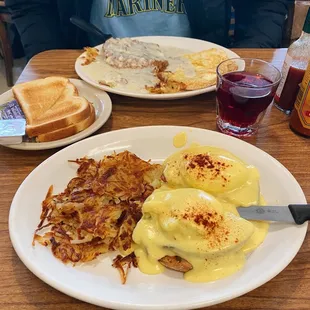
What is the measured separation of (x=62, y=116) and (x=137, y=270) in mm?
652

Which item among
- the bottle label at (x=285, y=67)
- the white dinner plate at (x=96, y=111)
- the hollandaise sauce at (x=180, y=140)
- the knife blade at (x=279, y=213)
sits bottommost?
the white dinner plate at (x=96, y=111)

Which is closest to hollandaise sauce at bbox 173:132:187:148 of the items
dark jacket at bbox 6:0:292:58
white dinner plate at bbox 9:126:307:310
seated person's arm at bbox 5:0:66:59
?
white dinner plate at bbox 9:126:307:310

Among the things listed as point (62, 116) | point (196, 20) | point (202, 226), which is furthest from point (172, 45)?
point (202, 226)

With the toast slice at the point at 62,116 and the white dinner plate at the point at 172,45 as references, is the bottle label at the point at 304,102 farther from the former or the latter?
the toast slice at the point at 62,116

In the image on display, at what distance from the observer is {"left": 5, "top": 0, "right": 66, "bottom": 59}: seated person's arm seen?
6.72ft

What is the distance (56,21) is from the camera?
217 centimetres

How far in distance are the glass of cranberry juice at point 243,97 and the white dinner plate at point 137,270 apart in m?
0.16

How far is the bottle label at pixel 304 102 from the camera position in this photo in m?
1.15

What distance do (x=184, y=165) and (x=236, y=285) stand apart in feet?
1.04

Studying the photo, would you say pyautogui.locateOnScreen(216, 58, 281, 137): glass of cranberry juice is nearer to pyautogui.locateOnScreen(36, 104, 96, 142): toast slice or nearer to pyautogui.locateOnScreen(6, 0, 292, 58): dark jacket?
pyautogui.locateOnScreen(36, 104, 96, 142): toast slice

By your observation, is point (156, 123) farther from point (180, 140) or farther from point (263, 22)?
point (263, 22)

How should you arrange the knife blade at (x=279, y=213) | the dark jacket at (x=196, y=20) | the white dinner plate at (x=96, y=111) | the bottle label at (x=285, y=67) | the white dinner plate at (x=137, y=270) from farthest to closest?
the dark jacket at (x=196, y=20)
the bottle label at (x=285, y=67)
the white dinner plate at (x=96, y=111)
the knife blade at (x=279, y=213)
the white dinner plate at (x=137, y=270)

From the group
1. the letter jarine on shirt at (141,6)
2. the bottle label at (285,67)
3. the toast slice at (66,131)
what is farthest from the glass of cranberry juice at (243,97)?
the letter jarine on shirt at (141,6)

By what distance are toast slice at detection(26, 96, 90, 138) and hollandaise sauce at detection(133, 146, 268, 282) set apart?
1.63 ft
